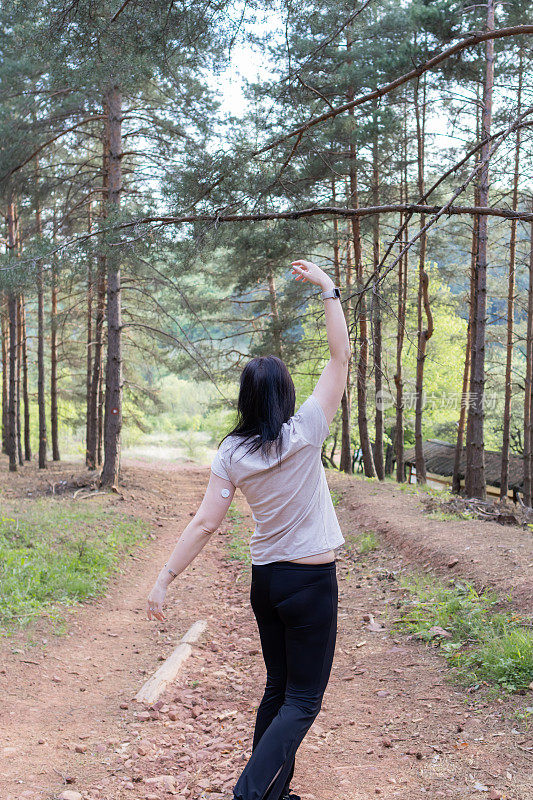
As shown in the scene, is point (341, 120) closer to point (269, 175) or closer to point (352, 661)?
point (269, 175)

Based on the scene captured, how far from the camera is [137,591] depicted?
7441 mm

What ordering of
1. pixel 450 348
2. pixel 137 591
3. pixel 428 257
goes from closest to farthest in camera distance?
1. pixel 137 591
2. pixel 428 257
3. pixel 450 348

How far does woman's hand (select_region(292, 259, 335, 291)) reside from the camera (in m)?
2.82

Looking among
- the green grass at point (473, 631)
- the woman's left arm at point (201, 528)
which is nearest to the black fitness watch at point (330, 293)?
the woman's left arm at point (201, 528)

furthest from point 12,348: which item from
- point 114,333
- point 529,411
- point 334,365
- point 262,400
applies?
point 334,365

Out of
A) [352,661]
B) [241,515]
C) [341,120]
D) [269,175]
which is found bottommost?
[241,515]

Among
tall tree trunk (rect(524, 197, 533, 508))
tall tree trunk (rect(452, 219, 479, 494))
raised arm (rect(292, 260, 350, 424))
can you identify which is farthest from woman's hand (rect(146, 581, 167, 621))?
tall tree trunk (rect(524, 197, 533, 508))

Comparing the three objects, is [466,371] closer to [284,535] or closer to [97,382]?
[97,382]

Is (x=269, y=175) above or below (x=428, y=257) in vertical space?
below

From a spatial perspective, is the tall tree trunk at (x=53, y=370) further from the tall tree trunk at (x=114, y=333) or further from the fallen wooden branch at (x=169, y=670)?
the fallen wooden branch at (x=169, y=670)

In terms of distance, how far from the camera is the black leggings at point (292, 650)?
2457 millimetres

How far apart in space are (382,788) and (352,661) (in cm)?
191

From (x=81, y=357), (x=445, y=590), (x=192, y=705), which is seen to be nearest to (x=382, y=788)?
(x=192, y=705)

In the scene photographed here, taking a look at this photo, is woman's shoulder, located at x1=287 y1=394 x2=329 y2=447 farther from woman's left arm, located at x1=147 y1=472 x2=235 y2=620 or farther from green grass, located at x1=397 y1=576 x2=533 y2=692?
green grass, located at x1=397 y1=576 x2=533 y2=692
